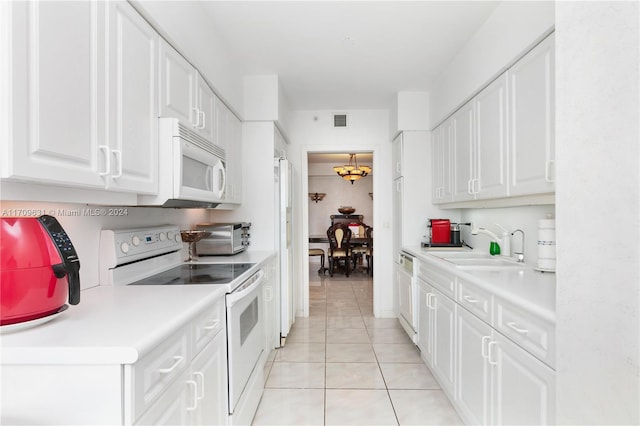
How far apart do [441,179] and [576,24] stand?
8.44 ft

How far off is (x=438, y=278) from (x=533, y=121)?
1203mm

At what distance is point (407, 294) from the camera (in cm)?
339

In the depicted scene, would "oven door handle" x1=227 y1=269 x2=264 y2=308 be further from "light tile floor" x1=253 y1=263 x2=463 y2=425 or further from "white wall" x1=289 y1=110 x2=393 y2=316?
"white wall" x1=289 y1=110 x2=393 y2=316

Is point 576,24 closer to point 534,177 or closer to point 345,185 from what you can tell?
point 534,177

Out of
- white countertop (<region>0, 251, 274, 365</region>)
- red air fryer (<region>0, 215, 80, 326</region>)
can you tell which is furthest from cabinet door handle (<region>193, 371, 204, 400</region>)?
red air fryer (<region>0, 215, 80, 326</region>)

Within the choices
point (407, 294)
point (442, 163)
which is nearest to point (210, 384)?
point (407, 294)

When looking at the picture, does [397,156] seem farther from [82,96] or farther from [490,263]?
[82,96]

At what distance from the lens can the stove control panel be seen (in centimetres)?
168

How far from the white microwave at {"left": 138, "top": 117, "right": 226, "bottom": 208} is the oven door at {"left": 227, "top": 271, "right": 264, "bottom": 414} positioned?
574 millimetres

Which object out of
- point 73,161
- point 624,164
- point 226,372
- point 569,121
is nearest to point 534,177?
point 569,121

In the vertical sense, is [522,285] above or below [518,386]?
above

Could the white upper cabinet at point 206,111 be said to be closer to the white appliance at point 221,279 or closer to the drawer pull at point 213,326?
the white appliance at point 221,279

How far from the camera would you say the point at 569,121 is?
3.17 feet

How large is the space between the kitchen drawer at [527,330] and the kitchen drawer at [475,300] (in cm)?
8
